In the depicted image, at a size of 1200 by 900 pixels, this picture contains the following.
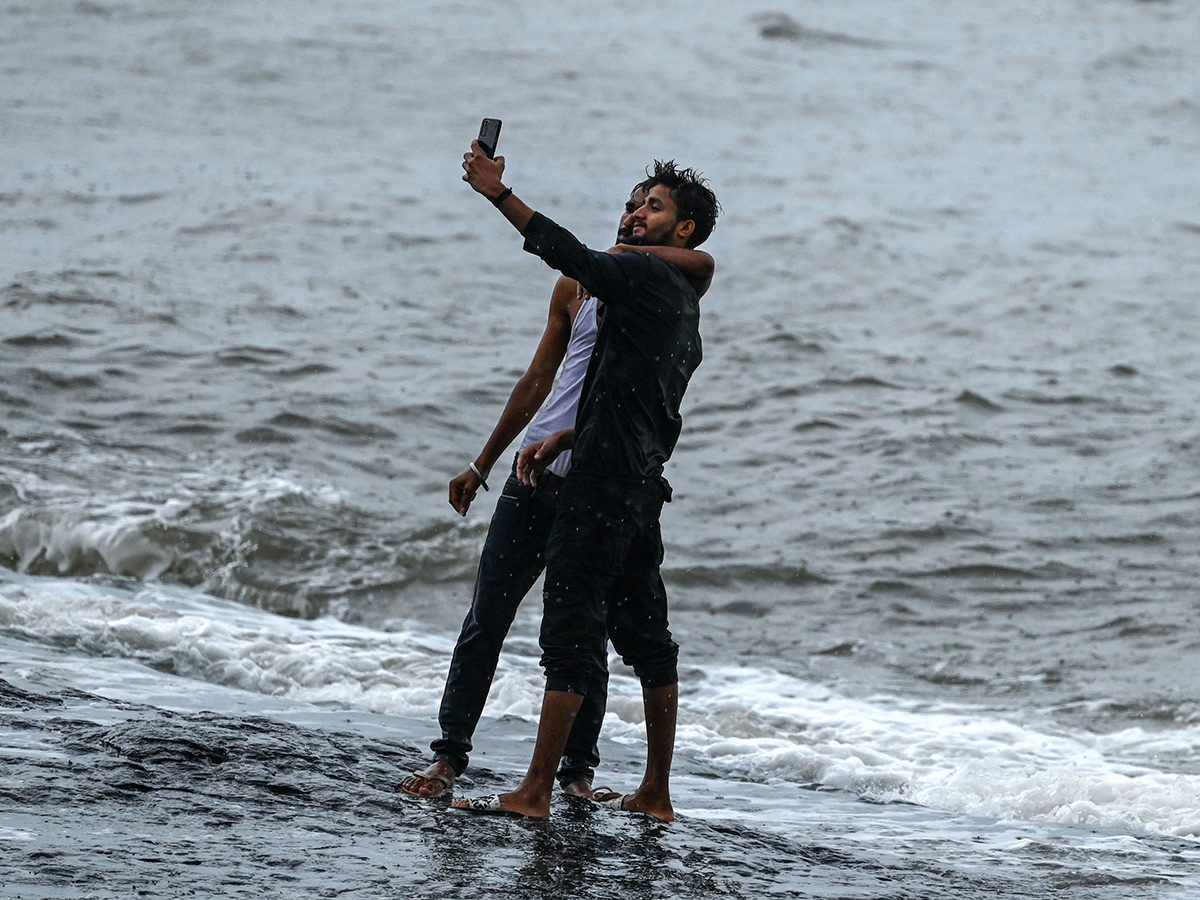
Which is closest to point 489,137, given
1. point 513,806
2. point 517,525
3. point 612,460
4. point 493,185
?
point 493,185

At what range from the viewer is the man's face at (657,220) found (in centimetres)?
436

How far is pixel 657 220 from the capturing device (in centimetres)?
436

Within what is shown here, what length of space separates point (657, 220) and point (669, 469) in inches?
284

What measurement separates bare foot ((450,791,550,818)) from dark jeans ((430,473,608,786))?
274 millimetres

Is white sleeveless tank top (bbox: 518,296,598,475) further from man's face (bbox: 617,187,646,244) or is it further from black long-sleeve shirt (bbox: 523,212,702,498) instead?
man's face (bbox: 617,187,646,244)

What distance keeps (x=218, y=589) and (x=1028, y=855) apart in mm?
5082

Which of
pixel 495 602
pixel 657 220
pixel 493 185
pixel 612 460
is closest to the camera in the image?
pixel 493 185

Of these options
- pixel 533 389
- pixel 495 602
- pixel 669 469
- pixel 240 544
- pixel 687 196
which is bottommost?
pixel 240 544

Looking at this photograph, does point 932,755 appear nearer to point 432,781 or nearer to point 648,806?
point 648,806

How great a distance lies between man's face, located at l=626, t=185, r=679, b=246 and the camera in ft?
14.3

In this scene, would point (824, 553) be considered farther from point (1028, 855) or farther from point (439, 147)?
point (439, 147)

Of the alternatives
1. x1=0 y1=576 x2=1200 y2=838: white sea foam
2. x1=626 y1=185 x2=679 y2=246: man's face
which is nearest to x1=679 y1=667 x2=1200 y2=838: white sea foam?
x1=0 y1=576 x2=1200 y2=838: white sea foam

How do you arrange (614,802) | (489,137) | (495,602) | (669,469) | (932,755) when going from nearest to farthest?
(489,137) → (495,602) → (614,802) → (932,755) → (669,469)

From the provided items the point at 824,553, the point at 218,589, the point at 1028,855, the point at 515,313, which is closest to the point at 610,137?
the point at 515,313
